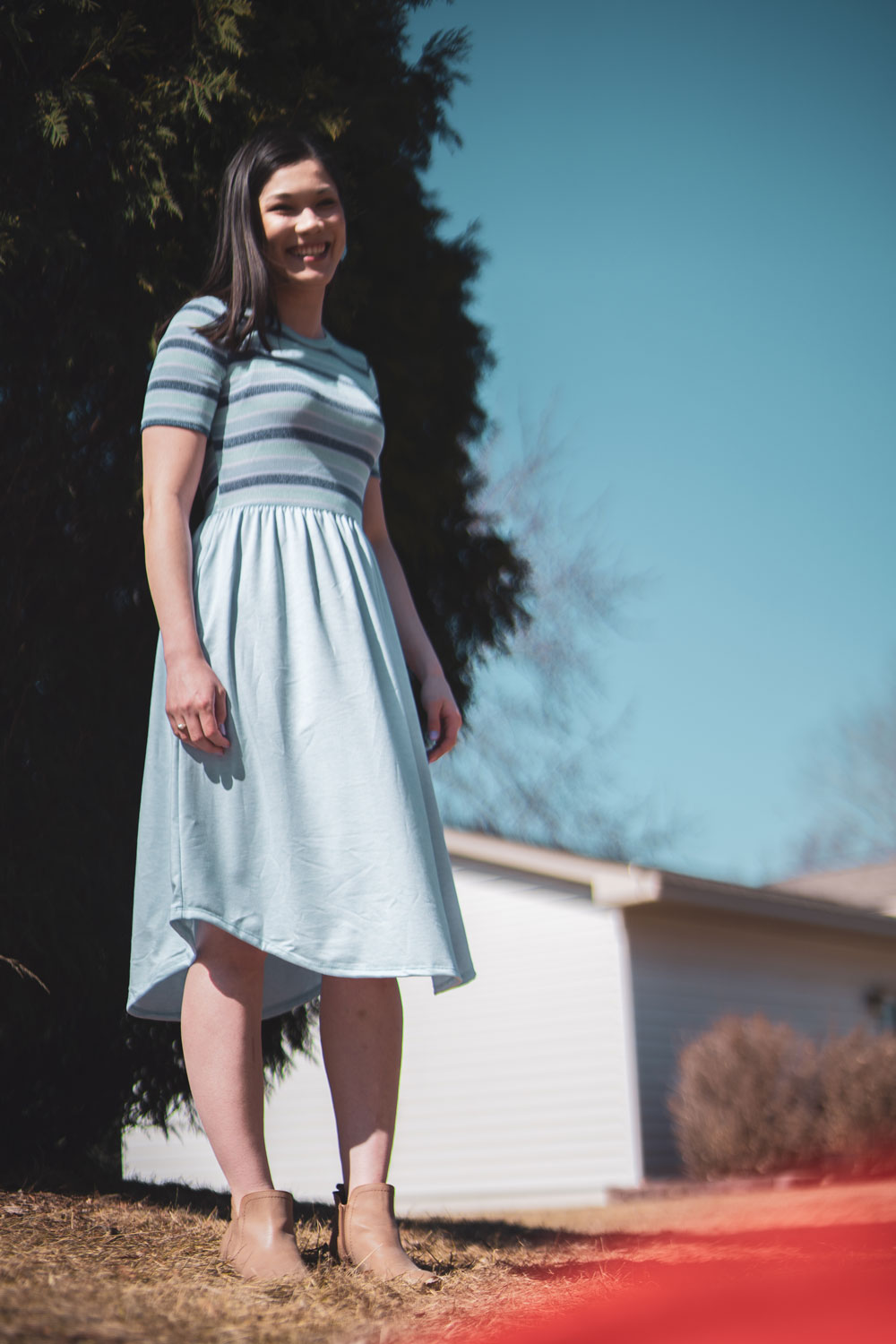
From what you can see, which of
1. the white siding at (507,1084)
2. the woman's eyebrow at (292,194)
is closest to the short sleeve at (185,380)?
the woman's eyebrow at (292,194)

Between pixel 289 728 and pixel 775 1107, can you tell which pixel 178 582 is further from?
pixel 775 1107

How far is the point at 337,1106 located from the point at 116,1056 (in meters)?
2.11

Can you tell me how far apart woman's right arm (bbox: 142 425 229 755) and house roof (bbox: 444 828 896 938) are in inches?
412

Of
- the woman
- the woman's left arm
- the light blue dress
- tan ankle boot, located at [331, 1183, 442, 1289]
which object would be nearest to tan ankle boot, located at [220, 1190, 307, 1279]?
the woman

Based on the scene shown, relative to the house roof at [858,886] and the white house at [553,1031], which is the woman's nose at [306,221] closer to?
Result: the white house at [553,1031]

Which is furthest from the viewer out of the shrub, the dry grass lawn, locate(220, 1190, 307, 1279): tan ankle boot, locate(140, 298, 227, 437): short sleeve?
the shrub

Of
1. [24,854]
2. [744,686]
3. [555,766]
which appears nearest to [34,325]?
[24,854]

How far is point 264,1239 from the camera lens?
1899 mm

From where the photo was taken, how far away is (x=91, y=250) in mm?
3723

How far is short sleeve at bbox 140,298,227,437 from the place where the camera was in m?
2.28

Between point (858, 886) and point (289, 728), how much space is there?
20274 mm

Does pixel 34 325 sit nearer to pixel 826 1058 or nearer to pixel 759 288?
pixel 826 1058

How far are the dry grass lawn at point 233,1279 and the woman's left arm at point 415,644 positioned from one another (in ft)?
3.38

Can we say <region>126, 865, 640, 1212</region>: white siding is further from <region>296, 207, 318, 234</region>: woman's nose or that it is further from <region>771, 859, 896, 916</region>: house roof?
<region>296, 207, 318, 234</region>: woman's nose
